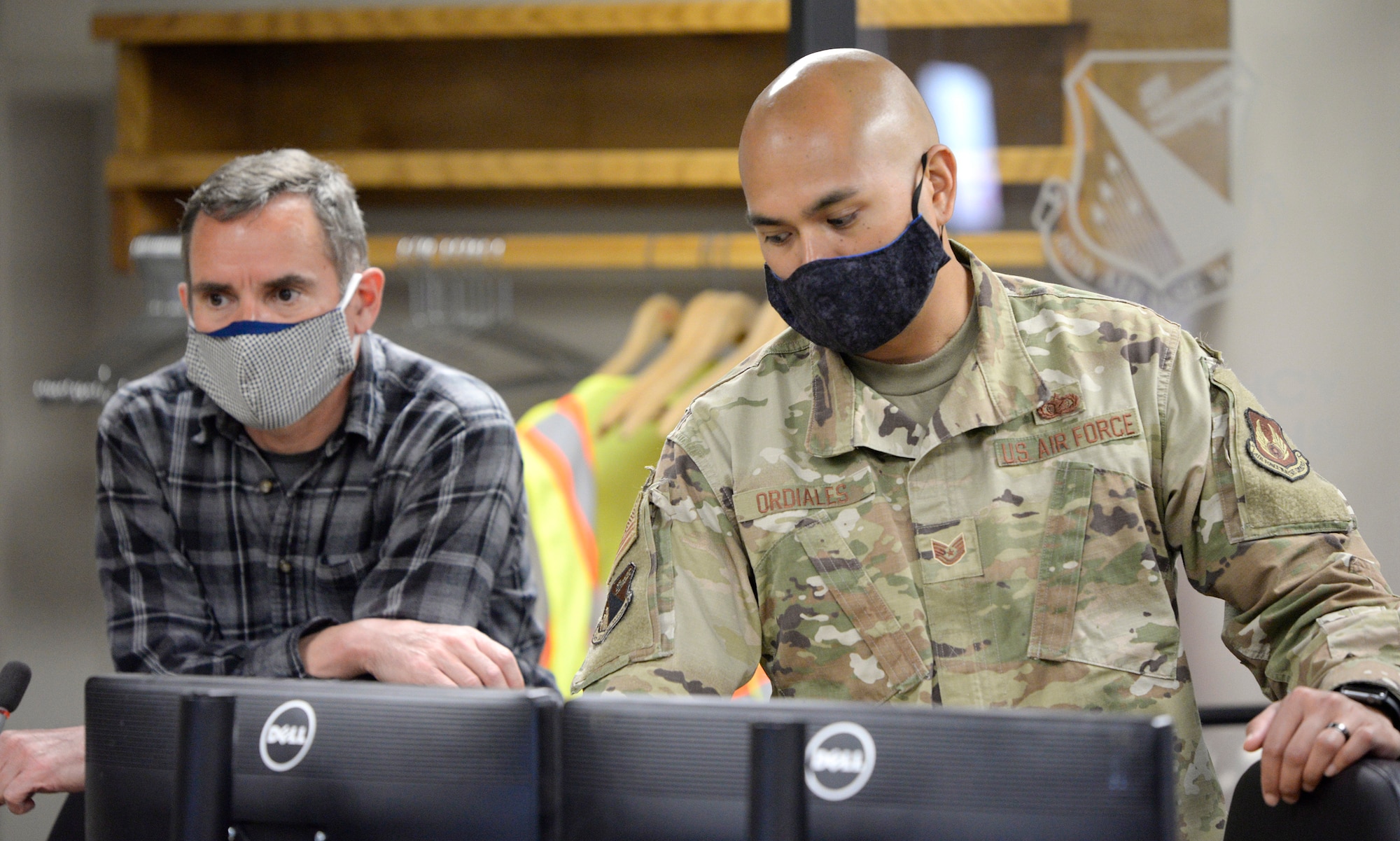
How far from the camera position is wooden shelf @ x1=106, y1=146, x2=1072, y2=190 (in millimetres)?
2688

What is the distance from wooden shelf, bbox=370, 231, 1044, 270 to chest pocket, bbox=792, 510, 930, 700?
1301 mm

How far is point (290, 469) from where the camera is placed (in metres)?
1.81

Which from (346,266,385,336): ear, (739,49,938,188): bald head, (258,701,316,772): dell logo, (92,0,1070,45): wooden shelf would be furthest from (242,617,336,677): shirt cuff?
(92,0,1070,45): wooden shelf

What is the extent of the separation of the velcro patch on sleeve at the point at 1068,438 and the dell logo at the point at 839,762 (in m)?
0.65

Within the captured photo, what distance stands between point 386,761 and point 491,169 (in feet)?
6.64

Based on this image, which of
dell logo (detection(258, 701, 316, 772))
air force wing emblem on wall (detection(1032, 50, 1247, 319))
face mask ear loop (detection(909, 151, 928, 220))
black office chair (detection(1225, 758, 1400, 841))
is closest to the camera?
dell logo (detection(258, 701, 316, 772))

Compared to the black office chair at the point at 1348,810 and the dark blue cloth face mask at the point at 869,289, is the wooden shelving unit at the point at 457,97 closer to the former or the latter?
the dark blue cloth face mask at the point at 869,289

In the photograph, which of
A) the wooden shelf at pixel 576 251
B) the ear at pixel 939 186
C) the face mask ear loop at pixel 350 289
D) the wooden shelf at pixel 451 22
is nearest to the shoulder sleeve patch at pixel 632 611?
the ear at pixel 939 186

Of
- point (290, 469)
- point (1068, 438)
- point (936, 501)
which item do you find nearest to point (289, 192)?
point (290, 469)

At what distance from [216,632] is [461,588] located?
398mm

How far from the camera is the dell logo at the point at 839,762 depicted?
791 millimetres

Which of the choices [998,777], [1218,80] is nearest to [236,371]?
[998,777]

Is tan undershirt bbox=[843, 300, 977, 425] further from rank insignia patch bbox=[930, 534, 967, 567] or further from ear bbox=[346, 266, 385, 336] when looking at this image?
ear bbox=[346, 266, 385, 336]

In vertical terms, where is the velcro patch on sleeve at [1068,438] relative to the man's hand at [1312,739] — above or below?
above
